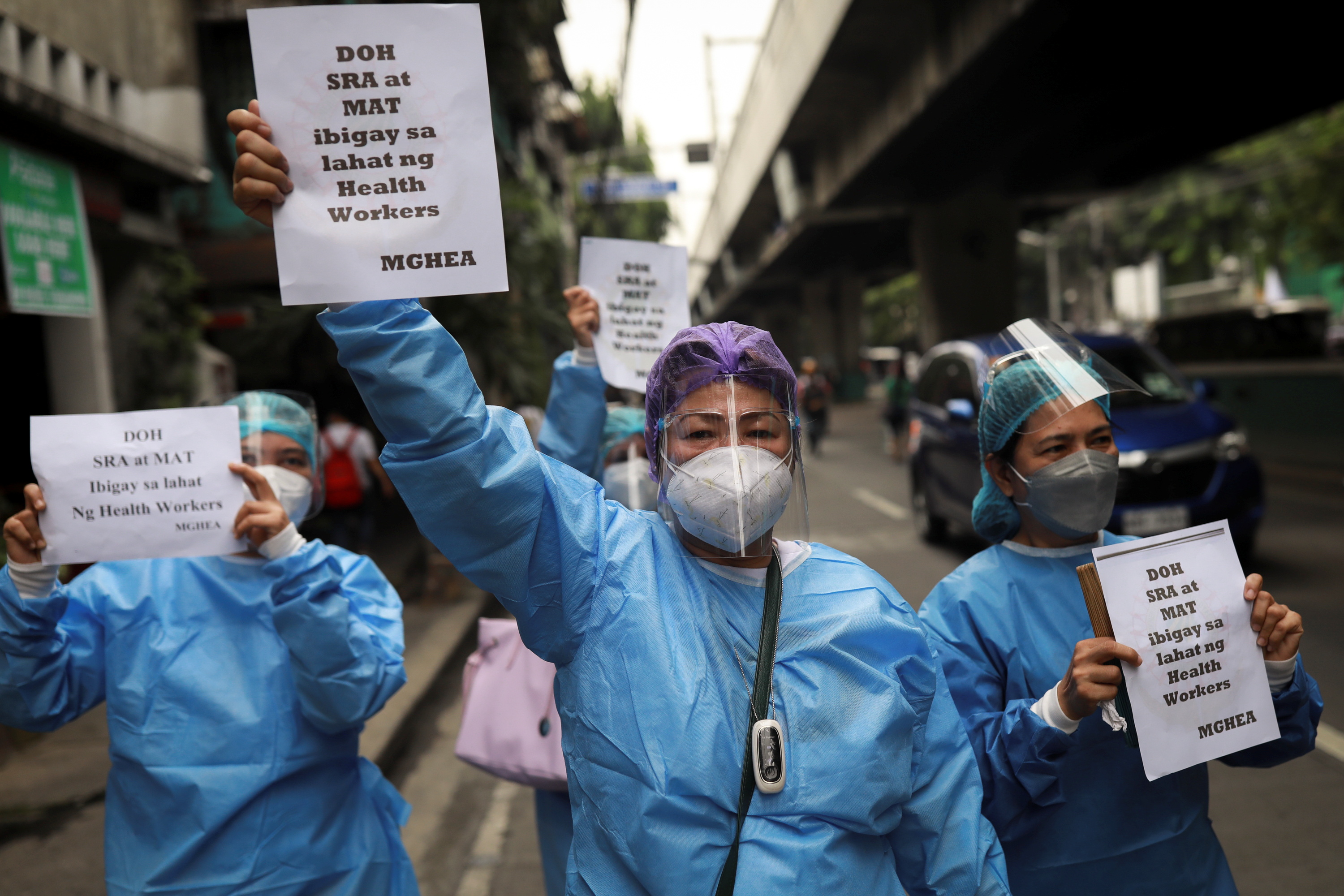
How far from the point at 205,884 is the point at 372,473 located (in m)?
Answer: 8.06

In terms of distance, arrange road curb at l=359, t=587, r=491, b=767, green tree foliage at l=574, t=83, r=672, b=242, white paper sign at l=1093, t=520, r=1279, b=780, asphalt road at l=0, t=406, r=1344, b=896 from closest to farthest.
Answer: white paper sign at l=1093, t=520, r=1279, b=780, asphalt road at l=0, t=406, r=1344, b=896, road curb at l=359, t=587, r=491, b=767, green tree foliage at l=574, t=83, r=672, b=242

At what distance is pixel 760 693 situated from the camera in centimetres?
158

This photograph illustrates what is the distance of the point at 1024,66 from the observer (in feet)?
41.2

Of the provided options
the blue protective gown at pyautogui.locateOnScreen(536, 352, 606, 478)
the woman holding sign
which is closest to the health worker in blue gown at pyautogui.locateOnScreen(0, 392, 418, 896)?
the woman holding sign

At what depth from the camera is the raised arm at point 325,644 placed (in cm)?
220

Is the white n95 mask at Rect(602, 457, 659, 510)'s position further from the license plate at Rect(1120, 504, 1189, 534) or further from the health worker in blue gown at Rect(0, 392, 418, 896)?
the license plate at Rect(1120, 504, 1189, 534)

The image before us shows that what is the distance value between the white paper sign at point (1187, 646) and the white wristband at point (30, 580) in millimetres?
2081

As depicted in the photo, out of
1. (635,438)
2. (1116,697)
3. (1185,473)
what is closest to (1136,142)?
(1185,473)

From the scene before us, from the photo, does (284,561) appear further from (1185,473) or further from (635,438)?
(1185,473)

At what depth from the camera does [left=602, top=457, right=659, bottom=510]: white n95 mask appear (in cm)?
349

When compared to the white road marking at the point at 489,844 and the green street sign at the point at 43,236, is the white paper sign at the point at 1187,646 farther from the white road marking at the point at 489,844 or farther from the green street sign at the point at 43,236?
the green street sign at the point at 43,236

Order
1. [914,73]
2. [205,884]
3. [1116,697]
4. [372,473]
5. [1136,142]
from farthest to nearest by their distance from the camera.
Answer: [1136,142], [914,73], [372,473], [205,884], [1116,697]

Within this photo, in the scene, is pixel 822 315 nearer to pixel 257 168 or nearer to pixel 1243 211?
pixel 1243 211

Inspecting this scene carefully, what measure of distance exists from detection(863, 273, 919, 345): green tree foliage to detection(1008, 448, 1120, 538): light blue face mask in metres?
71.8
